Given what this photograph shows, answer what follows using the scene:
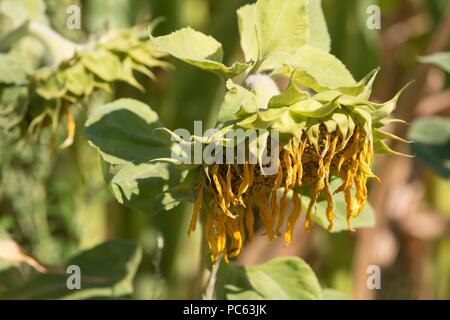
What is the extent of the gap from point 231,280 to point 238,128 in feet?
0.77

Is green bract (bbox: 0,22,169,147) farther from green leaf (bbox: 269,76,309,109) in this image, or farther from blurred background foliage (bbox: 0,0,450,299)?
green leaf (bbox: 269,76,309,109)

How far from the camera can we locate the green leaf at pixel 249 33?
724mm

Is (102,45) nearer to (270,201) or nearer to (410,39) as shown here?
(270,201)

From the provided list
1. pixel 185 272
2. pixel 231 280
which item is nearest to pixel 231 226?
pixel 231 280

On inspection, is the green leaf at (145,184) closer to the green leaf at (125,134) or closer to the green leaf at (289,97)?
the green leaf at (125,134)

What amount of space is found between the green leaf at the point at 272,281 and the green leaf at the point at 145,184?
119 millimetres

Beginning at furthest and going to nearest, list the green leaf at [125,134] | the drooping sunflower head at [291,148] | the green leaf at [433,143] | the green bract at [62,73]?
1. the green leaf at [433,143]
2. the green bract at [62,73]
3. the green leaf at [125,134]
4. the drooping sunflower head at [291,148]

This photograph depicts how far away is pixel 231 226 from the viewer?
0.66 meters

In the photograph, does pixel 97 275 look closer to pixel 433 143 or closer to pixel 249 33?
pixel 249 33

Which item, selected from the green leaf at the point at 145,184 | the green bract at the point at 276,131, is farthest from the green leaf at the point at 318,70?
the green leaf at the point at 145,184

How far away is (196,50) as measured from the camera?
0.69 metres

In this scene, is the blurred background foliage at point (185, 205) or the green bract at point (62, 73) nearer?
the green bract at point (62, 73)

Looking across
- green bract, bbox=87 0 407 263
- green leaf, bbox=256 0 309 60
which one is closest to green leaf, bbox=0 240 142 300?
green bract, bbox=87 0 407 263

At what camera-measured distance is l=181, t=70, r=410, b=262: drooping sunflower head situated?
2.05ft
